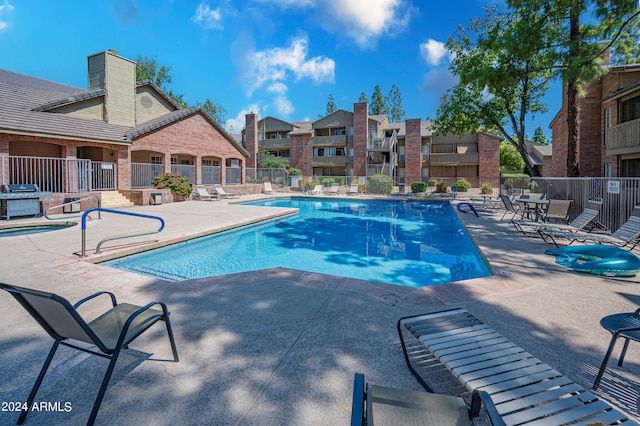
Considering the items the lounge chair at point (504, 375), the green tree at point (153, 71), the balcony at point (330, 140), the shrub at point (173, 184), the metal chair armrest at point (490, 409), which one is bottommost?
the lounge chair at point (504, 375)

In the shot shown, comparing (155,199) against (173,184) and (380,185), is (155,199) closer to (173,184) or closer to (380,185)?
(173,184)

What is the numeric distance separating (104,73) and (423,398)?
79.4ft

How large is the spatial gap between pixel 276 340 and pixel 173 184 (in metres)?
18.6

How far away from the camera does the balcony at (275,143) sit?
47844 mm

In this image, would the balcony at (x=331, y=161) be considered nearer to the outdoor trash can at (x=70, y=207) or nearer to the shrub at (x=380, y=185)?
the shrub at (x=380, y=185)

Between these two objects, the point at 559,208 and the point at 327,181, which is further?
the point at 327,181

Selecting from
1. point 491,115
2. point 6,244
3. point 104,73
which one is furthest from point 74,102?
point 491,115

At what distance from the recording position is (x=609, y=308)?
4.01 m

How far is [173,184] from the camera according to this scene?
19.7 metres

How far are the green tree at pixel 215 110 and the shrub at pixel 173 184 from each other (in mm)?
34023

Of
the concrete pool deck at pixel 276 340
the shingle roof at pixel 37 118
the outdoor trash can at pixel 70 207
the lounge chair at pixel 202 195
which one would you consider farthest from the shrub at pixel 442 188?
the outdoor trash can at pixel 70 207

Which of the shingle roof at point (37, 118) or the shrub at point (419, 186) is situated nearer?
the shingle roof at point (37, 118)

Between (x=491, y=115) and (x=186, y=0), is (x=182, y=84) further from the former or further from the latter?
(x=491, y=115)

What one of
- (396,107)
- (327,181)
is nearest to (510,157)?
(396,107)
